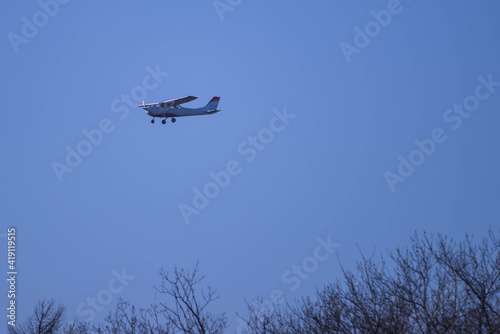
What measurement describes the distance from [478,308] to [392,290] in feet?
8.58

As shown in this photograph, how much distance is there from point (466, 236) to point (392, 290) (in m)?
3.33

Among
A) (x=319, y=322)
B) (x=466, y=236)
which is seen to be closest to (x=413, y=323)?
(x=319, y=322)

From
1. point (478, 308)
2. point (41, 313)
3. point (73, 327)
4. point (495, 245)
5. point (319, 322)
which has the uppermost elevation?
point (41, 313)

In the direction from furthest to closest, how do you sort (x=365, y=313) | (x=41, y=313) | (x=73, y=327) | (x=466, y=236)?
(x=41, y=313) → (x=73, y=327) → (x=466, y=236) → (x=365, y=313)

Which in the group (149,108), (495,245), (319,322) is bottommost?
(319,322)

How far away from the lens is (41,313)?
38.8 meters

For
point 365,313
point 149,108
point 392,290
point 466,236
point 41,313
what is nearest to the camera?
point 365,313

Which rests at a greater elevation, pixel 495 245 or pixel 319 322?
pixel 495 245

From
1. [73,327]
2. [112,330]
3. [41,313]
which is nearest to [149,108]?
[41,313]

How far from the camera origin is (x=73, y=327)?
34.1m

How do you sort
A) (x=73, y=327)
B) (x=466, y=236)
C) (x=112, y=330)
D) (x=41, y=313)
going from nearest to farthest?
(x=466, y=236), (x=112, y=330), (x=73, y=327), (x=41, y=313)

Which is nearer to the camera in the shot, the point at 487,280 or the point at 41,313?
the point at 487,280

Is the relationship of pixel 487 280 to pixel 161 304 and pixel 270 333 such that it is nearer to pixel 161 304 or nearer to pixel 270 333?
pixel 270 333

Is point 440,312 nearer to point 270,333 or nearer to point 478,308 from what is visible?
point 478,308
